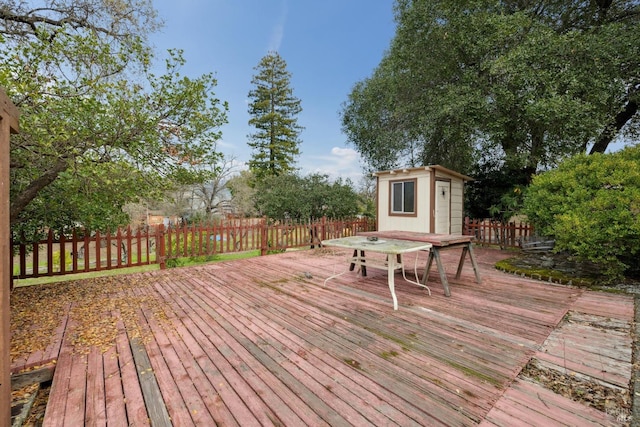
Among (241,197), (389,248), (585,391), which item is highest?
(241,197)

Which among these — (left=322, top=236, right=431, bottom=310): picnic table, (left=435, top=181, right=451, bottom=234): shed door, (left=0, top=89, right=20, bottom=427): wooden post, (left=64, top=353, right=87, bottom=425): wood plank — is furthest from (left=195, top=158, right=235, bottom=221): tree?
(left=0, top=89, right=20, bottom=427): wooden post

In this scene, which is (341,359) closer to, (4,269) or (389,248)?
(389,248)

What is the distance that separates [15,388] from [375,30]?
16.6 meters

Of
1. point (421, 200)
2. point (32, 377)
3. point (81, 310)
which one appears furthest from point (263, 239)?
point (32, 377)

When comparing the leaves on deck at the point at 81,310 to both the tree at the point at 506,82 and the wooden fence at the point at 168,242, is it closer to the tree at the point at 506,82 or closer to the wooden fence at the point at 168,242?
the wooden fence at the point at 168,242

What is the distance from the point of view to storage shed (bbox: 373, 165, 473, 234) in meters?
8.41

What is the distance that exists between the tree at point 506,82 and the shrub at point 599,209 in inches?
112

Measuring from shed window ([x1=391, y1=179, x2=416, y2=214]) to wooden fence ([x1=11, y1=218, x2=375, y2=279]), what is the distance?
1.37 meters

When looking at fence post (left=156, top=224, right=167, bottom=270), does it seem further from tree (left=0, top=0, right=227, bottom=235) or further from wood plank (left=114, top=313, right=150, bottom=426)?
wood plank (left=114, top=313, right=150, bottom=426)

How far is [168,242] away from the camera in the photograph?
249 inches

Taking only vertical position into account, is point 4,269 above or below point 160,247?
above

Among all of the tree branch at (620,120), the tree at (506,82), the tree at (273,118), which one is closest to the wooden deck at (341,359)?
the tree at (506,82)

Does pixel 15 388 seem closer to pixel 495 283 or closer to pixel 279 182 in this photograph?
pixel 495 283

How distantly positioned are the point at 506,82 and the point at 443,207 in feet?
13.0
